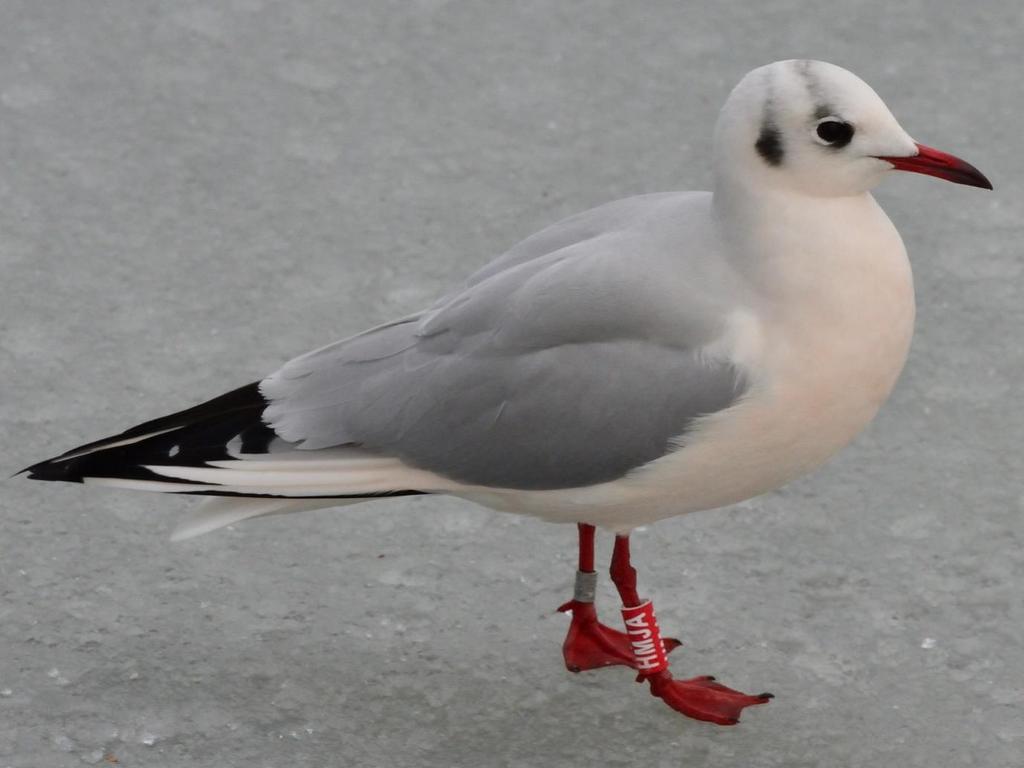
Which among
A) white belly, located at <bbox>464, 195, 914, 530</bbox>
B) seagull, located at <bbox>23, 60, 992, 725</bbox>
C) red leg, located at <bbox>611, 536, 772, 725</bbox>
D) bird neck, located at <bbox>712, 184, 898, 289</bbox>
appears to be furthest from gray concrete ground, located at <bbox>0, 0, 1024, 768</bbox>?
bird neck, located at <bbox>712, 184, 898, 289</bbox>

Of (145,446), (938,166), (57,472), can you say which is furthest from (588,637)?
(938,166)

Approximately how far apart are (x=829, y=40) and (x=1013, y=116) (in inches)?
Answer: 27.2

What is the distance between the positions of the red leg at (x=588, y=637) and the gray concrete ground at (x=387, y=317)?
4 cm

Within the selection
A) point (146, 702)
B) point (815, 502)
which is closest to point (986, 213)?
point (815, 502)

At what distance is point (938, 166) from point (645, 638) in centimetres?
117

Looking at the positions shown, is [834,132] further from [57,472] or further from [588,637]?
[57,472]

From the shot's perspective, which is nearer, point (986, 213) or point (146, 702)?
point (146, 702)

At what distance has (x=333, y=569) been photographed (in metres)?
4.69

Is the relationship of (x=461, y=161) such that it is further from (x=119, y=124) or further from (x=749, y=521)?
(x=749, y=521)

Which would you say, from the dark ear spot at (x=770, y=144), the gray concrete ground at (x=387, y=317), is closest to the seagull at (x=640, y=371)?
the dark ear spot at (x=770, y=144)

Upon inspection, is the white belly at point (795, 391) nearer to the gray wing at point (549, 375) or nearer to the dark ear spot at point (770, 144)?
the gray wing at point (549, 375)

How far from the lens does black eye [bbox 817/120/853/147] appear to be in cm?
380

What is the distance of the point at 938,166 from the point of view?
12.7ft

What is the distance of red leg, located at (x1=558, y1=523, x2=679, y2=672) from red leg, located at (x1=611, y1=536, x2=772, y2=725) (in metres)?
0.13
